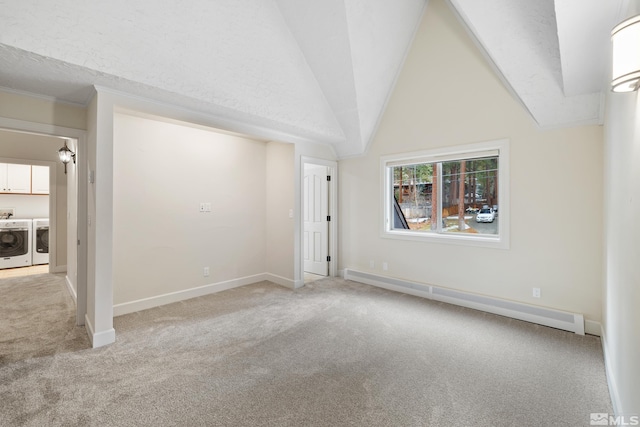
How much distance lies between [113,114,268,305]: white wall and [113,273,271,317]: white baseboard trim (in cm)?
6

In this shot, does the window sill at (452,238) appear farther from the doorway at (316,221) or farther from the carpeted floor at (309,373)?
the doorway at (316,221)

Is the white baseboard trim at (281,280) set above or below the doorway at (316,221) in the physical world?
below

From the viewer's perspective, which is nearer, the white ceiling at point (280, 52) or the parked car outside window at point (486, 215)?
the white ceiling at point (280, 52)

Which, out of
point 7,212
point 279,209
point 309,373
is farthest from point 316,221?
point 7,212

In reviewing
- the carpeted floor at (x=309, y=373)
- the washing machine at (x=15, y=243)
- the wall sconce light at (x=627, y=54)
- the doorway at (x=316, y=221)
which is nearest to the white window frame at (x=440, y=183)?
the carpeted floor at (x=309, y=373)

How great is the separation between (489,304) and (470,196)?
1.39m

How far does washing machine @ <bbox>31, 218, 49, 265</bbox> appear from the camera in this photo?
6070 mm

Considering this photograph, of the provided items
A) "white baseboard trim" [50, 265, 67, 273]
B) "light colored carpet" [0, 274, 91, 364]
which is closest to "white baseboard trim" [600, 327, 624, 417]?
"light colored carpet" [0, 274, 91, 364]

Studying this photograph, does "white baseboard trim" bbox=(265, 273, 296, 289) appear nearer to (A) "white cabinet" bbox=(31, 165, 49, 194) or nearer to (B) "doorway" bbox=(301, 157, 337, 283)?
(B) "doorway" bbox=(301, 157, 337, 283)

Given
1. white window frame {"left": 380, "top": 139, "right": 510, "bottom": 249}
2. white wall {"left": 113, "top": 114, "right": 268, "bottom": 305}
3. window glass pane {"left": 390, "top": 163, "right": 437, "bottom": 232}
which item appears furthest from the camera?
window glass pane {"left": 390, "top": 163, "right": 437, "bottom": 232}

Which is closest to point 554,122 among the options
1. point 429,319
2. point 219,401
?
point 429,319

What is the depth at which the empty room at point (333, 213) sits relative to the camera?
194 cm

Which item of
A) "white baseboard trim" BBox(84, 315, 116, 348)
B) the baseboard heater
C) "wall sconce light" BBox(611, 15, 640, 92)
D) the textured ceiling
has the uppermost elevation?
the textured ceiling

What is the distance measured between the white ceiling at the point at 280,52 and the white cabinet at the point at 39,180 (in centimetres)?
502
